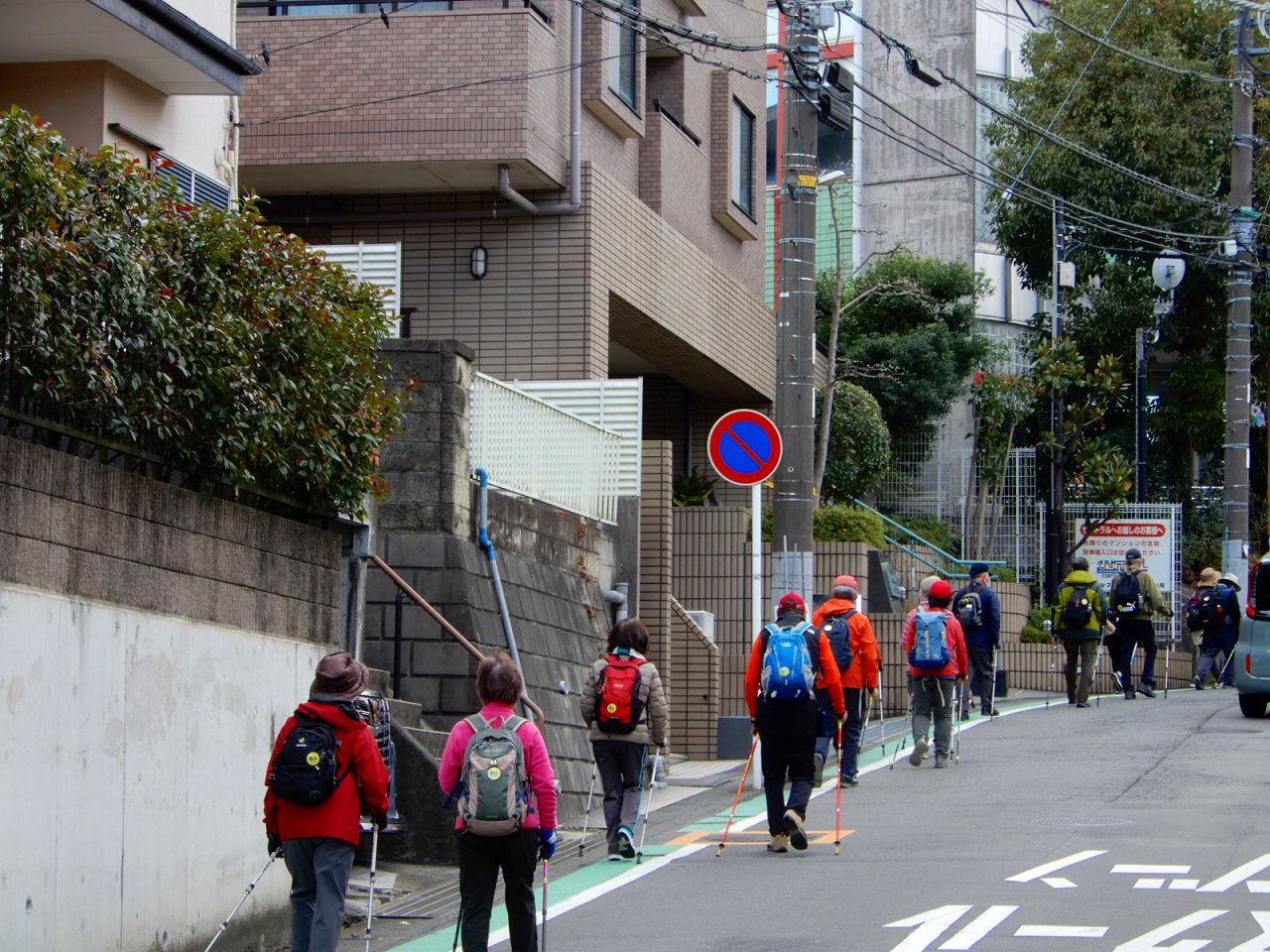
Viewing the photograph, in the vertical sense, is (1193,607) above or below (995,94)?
below

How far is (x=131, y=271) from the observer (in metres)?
9.09

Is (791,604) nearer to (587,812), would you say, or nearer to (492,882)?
(587,812)

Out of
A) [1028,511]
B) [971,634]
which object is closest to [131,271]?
[971,634]

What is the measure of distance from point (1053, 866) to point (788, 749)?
1965mm

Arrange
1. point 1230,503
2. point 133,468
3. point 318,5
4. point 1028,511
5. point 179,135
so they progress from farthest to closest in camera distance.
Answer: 1. point 1028,511
2. point 1230,503
3. point 318,5
4. point 179,135
5. point 133,468

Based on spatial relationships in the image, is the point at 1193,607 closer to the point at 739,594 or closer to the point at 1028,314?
the point at 739,594

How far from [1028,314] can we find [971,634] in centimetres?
2111

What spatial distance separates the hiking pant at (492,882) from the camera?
8727 mm

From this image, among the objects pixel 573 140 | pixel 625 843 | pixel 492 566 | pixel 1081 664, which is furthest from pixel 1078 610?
pixel 625 843

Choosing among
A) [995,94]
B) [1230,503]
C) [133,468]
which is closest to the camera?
[133,468]

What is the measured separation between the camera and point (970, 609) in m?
20.6

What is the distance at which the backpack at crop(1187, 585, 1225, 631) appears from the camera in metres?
25.0

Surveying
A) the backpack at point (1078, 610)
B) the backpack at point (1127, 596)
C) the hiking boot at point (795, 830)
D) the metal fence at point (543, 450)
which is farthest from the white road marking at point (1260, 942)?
the backpack at point (1127, 596)

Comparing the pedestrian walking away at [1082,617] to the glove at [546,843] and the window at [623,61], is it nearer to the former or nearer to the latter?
the window at [623,61]
